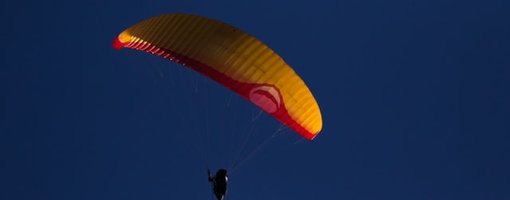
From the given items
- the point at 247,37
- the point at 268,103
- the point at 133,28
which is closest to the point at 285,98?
the point at 268,103

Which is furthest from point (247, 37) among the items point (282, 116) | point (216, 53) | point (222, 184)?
point (222, 184)

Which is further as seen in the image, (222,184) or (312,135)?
(312,135)

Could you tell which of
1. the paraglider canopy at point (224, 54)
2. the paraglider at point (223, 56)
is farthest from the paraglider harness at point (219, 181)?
the paraglider canopy at point (224, 54)

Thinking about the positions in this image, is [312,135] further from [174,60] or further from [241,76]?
[174,60]

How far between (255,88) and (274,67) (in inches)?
32.8

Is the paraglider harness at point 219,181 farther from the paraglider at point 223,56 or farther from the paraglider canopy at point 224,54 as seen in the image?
the paraglider canopy at point 224,54

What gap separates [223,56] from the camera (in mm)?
23969

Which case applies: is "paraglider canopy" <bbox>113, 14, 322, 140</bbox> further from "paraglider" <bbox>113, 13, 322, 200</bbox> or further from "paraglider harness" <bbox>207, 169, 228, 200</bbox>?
"paraglider harness" <bbox>207, 169, 228, 200</bbox>

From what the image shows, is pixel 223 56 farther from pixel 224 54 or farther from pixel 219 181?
pixel 219 181

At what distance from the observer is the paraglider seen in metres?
23.9

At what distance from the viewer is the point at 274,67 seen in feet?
79.3

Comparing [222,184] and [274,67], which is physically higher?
[274,67]

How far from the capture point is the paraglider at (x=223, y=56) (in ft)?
78.3

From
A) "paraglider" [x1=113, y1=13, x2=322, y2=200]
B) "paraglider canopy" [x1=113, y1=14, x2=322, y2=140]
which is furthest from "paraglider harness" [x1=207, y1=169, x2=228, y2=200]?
"paraglider canopy" [x1=113, y1=14, x2=322, y2=140]
